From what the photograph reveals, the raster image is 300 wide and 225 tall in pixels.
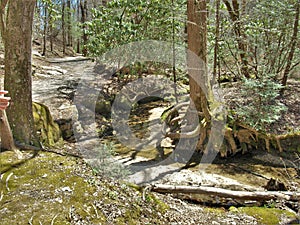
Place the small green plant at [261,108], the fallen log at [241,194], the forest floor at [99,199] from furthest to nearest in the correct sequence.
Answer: the small green plant at [261,108], the fallen log at [241,194], the forest floor at [99,199]

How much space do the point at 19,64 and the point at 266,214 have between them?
381 cm

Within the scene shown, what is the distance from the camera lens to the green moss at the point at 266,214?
10.5 feet

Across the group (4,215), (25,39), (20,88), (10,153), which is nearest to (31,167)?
(10,153)

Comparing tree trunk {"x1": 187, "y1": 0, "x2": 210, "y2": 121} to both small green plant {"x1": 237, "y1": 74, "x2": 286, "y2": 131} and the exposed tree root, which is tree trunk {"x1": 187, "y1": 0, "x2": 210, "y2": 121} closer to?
the exposed tree root

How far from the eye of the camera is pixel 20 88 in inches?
147

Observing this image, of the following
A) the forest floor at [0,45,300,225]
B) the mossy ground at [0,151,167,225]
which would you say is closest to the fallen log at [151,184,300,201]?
the forest floor at [0,45,300,225]

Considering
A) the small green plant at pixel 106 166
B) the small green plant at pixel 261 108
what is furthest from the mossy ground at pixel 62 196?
the small green plant at pixel 261 108

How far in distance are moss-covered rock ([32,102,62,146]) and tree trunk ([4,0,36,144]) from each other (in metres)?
0.81

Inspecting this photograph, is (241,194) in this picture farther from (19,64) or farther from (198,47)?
(19,64)

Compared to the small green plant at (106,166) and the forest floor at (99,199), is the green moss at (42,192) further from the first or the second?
the small green plant at (106,166)

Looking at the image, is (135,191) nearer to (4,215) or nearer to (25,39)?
(4,215)

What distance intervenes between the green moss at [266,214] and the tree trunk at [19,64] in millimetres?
3183

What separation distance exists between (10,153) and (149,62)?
5970 millimetres

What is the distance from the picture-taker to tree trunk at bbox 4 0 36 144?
11.7 feet
